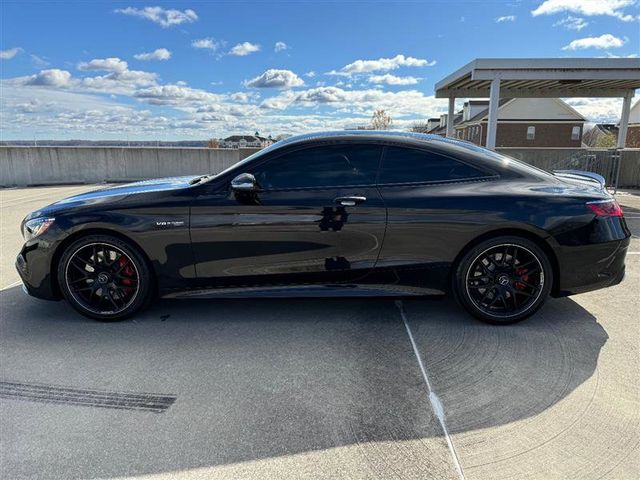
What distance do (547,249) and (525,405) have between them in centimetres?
148

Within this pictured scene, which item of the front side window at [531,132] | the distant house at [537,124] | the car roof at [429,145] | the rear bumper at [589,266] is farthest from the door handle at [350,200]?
the front side window at [531,132]

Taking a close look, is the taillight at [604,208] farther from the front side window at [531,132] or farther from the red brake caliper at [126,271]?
the front side window at [531,132]

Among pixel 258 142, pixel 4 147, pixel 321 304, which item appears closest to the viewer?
pixel 321 304

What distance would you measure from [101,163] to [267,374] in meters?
15.1

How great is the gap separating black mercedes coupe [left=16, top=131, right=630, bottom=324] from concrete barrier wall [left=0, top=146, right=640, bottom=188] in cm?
1153

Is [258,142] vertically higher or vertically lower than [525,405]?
higher

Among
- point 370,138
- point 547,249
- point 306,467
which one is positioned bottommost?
point 306,467

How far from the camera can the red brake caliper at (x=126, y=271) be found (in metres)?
3.68

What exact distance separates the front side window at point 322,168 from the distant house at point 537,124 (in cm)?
4464

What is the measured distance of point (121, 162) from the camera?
15.8m

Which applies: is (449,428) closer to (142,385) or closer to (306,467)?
(306,467)

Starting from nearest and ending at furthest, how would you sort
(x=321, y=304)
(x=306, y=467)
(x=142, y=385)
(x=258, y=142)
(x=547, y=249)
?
(x=306, y=467) < (x=142, y=385) < (x=547, y=249) < (x=321, y=304) < (x=258, y=142)

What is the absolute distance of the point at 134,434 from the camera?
2.36 meters

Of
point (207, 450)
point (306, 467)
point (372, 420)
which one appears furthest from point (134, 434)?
point (372, 420)
